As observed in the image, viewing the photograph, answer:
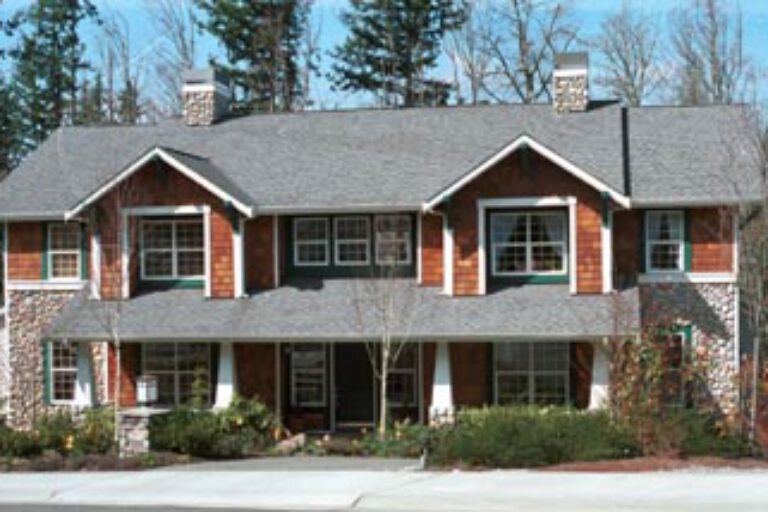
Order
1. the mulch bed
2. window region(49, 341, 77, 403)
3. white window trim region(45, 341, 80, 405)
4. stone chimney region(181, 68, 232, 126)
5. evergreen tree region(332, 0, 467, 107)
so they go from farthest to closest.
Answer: evergreen tree region(332, 0, 467, 107), stone chimney region(181, 68, 232, 126), window region(49, 341, 77, 403), white window trim region(45, 341, 80, 405), the mulch bed

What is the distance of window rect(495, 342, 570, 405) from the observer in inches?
1148

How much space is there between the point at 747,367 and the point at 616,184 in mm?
5029

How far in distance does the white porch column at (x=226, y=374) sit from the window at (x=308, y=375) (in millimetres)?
1792

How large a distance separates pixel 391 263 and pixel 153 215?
5.38 metres

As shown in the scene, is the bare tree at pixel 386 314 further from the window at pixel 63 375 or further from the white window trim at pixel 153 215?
the window at pixel 63 375

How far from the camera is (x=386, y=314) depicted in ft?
92.6

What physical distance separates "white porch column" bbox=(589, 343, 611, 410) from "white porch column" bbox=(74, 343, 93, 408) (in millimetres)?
10881

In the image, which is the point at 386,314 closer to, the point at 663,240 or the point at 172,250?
the point at 172,250

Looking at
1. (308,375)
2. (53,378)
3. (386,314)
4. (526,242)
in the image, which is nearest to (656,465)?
(386,314)

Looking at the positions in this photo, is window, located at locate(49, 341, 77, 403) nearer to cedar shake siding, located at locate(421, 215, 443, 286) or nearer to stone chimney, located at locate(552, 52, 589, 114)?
cedar shake siding, located at locate(421, 215, 443, 286)

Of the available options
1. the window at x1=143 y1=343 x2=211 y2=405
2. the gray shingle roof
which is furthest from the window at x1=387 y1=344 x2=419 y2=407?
the window at x1=143 y1=343 x2=211 y2=405

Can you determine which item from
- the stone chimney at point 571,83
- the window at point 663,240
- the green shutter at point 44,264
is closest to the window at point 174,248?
the green shutter at point 44,264

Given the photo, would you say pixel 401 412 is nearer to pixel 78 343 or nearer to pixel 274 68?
pixel 78 343

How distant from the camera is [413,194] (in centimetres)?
3042
